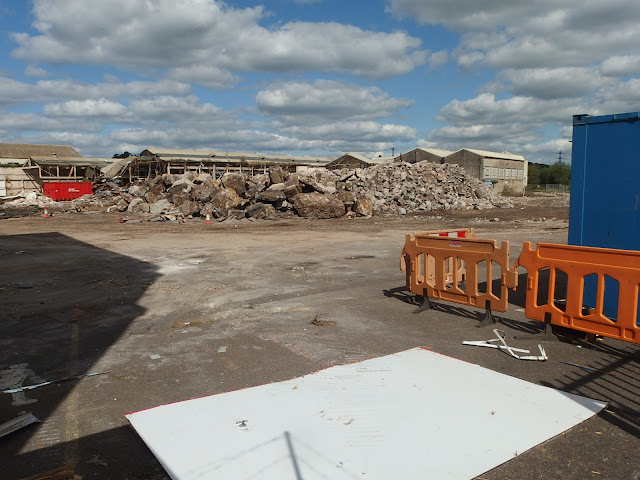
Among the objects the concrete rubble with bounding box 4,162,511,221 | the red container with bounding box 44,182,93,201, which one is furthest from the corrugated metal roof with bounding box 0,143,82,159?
the concrete rubble with bounding box 4,162,511,221

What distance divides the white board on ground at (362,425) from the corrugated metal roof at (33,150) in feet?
214

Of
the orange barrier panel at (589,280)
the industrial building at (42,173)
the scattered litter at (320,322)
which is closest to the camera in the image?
the orange barrier panel at (589,280)

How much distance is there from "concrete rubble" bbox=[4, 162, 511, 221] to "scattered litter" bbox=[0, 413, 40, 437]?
2234 cm

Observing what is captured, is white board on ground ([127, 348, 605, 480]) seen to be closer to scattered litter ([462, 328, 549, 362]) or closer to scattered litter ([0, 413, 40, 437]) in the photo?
scattered litter ([462, 328, 549, 362])

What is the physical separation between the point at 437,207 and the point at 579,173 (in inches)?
1058

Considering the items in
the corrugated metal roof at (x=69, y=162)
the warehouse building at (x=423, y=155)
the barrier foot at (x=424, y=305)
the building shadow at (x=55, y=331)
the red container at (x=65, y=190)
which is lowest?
the building shadow at (x=55, y=331)

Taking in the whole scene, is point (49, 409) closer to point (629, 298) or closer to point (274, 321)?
point (274, 321)

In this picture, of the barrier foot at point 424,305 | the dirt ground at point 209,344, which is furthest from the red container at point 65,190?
the barrier foot at point 424,305

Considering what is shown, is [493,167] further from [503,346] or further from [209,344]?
[209,344]

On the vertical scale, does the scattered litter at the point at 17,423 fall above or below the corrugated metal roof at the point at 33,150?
below

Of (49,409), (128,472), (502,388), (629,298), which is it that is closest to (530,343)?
(629,298)

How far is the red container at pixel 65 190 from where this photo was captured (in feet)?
127

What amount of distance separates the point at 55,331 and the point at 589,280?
7.26 meters

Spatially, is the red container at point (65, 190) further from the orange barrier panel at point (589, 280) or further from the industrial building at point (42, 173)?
the orange barrier panel at point (589, 280)
